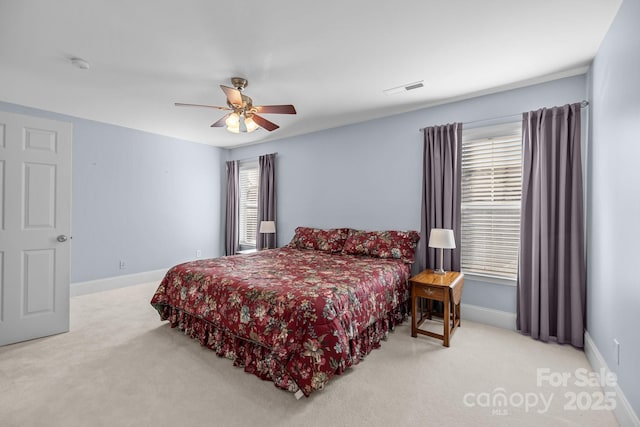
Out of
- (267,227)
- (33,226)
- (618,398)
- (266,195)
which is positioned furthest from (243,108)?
(618,398)

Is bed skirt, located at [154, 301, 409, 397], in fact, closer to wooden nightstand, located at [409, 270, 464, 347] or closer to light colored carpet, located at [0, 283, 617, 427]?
light colored carpet, located at [0, 283, 617, 427]

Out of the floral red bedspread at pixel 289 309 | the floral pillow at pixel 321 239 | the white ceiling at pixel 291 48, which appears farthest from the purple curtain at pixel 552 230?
the floral pillow at pixel 321 239

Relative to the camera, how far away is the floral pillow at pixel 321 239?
160 inches

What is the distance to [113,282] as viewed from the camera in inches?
178

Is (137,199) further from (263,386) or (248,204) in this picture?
(263,386)

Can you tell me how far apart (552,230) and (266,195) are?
415 centimetres

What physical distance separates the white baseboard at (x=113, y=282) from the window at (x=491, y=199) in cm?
490

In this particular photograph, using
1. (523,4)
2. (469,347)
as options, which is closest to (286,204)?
(469,347)

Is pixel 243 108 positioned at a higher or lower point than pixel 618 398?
higher

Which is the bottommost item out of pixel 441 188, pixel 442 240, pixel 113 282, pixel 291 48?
pixel 113 282

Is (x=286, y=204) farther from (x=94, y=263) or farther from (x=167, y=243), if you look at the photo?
(x=94, y=263)

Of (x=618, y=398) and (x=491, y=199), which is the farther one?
(x=491, y=199)

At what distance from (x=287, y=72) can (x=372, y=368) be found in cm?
274

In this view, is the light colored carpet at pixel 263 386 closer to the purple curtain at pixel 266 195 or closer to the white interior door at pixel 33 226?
the white interior door at pixel 33 226
